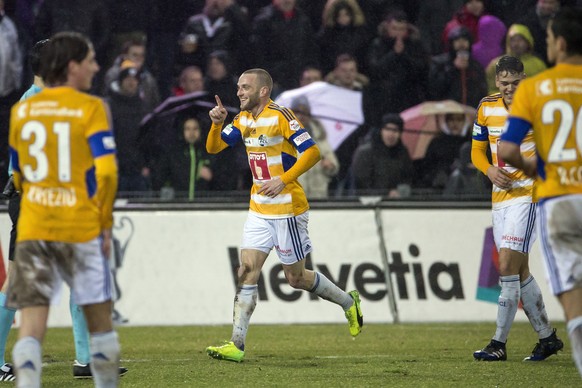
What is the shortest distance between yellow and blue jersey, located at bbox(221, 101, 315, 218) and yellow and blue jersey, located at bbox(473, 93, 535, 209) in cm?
152

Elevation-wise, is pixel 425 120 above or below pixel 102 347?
above

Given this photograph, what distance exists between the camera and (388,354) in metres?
10.2

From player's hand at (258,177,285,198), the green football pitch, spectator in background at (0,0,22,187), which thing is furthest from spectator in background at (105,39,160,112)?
player's hand at (258,177,285,198)

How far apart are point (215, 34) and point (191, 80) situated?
2.50 feet

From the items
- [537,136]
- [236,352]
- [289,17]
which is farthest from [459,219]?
[537,136]

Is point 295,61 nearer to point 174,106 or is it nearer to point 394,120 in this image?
point 394,120

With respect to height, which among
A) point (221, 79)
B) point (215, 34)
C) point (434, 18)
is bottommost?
point (221, 79)

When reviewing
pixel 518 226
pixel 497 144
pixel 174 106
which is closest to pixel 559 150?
pixel 518 226

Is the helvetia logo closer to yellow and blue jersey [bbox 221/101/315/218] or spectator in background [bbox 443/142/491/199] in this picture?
spectator in background [bbox 443/142/491/199]

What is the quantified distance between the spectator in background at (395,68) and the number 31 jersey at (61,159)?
931 centimetres

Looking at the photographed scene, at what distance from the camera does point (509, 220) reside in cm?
964

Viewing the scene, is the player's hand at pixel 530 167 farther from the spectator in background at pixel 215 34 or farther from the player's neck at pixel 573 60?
the spectator in background at pixel 215 34

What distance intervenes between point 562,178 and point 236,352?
13.2 ft

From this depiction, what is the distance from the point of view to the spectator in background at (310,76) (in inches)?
598
